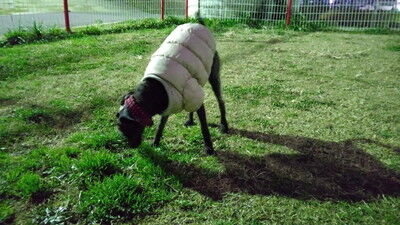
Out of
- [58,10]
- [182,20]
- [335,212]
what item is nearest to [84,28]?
[58,10]

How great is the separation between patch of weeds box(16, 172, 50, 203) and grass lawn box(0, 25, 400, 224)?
0.03ft

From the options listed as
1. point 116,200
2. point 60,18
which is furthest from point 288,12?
point 116,200

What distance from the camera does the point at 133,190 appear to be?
278cm

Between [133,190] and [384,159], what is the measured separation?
236 cm

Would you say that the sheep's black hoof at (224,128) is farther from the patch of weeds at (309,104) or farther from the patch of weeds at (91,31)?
the patch of weeds at (91,31)

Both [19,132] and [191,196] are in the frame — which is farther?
[19,132]

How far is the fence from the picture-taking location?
29.5 feet

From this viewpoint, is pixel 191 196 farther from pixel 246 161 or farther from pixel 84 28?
pixel 84 28

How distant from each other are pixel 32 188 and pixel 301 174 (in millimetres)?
2228

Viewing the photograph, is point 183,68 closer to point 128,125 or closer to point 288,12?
point 128,125

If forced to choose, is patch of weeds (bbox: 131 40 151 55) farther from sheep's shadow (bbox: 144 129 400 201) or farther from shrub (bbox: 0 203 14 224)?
shrub (bbox: 0 203 14 224)

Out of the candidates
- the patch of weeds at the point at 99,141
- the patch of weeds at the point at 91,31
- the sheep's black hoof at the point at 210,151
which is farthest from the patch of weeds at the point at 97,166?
the patch of weeds at the point at 91,31

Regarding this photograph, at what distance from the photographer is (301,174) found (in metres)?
3.14

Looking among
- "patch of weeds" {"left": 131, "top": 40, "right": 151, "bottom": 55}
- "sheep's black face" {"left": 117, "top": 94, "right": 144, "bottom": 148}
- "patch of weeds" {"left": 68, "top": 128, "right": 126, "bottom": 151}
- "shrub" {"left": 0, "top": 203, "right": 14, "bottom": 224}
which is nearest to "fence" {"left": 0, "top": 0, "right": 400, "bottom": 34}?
"patch of weeds" {"left": 131, "top": 40, "right": 151, "bottom": 55}
